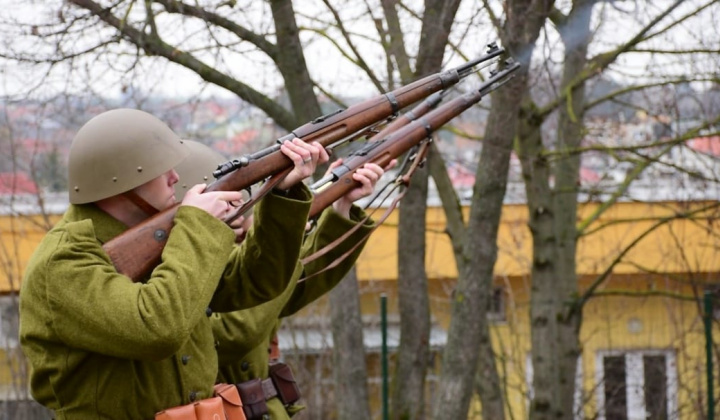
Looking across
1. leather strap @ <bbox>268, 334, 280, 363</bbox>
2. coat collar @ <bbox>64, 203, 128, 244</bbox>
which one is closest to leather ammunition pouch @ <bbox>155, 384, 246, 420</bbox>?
coat collar @ <bbox>64, 203, 128, 244</bbox>

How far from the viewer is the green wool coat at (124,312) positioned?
320 cm

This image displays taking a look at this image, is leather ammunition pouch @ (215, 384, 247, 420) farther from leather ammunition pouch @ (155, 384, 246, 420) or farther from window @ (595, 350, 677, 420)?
window @ (595, 350, 677, 420)

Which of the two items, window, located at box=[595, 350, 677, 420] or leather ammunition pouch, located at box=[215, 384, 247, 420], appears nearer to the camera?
leather ammunition pouch, located at box=[215, 384, 247, 420]

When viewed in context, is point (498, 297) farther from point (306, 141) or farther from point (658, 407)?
point (306, 141)

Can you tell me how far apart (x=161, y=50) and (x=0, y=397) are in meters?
3.87

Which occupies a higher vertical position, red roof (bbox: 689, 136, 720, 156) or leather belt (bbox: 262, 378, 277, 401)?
red roof (bbox: 689, 136, 720, 156)

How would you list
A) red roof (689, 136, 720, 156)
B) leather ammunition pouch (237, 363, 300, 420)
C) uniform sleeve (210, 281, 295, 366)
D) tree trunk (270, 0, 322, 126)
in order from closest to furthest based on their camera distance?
uniform sleeve (210, 281, 295, 366) < leather ammunition pouch (237, 363, 300, 420) < tree trunk (270, 0, 322, 126) < red roof (689, 136, 720, 156)

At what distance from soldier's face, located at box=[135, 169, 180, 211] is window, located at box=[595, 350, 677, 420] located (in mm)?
6856

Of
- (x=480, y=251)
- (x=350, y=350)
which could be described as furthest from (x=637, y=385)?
(x=480, y=251)

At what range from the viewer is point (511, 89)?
248 inches

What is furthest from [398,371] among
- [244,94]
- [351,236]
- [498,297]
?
[498,297]

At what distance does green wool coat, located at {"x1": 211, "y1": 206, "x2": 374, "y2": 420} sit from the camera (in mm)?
4445

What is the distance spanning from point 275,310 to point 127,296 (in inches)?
60.7

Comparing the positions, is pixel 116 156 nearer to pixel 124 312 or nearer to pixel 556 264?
pixel 124 312
